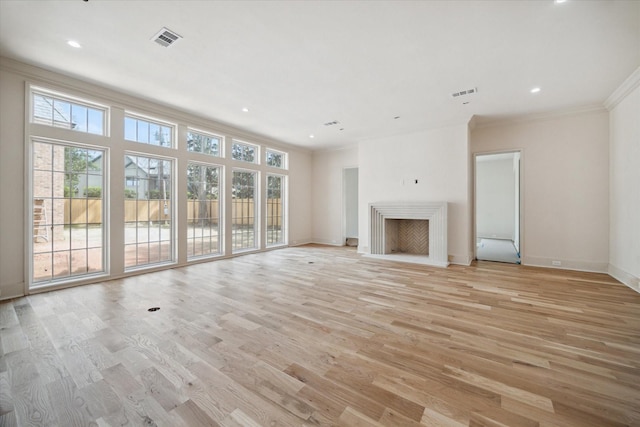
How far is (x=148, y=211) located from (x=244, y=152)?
8.87 ft

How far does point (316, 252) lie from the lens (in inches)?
265

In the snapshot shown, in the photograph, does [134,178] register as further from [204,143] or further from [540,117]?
[540,117]

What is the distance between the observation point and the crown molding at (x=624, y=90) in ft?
11.5

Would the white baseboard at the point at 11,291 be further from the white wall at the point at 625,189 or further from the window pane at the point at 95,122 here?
the white wall at the point at 625,189

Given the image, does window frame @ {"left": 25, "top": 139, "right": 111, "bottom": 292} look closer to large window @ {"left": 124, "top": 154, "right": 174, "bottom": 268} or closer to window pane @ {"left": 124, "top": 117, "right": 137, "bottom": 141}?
large window @ {"left": 124, "top": 154, "right": 174, "bottom": 268}

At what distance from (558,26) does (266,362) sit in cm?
424

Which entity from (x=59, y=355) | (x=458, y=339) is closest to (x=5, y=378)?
(x=59, y=355)

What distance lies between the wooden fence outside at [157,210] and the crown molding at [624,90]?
714 centimetres

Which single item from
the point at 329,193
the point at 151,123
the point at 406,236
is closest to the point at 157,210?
the point at 151,123

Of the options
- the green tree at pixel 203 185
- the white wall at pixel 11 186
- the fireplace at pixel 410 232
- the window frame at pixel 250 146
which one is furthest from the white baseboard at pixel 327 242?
the white wall at pixel 11 186

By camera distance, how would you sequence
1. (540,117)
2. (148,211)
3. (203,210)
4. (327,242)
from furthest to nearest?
(327,242), (203,210), (540,117), (148,211)

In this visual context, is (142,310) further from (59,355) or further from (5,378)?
(5,378)

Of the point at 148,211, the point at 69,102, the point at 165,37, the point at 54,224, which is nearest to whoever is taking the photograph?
the point at 165,37

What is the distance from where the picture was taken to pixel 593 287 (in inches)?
148
